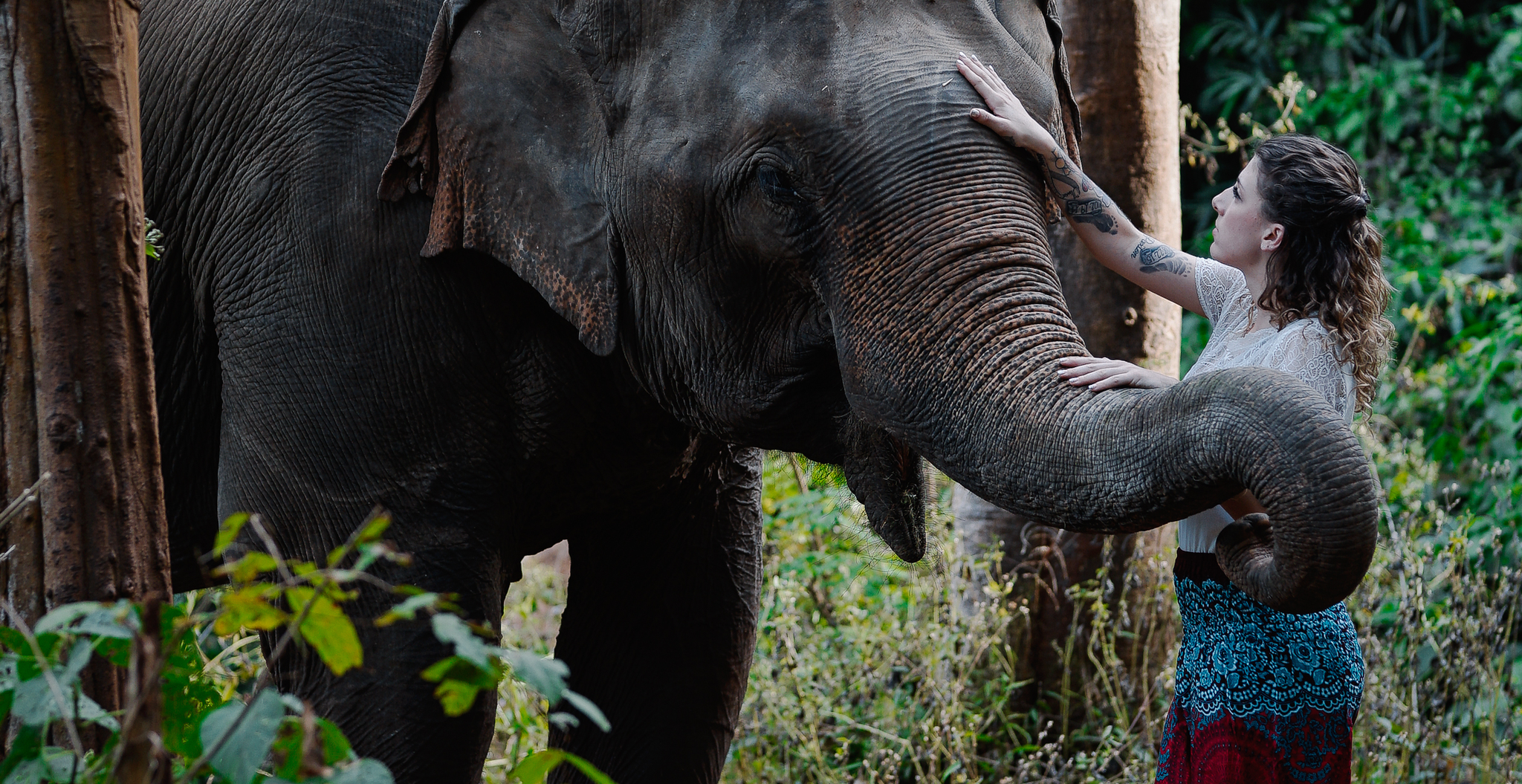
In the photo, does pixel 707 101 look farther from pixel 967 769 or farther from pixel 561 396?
pixel 967 769

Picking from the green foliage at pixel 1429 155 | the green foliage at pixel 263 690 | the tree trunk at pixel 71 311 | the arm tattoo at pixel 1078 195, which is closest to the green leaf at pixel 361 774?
the green foliage at pixel 263 690

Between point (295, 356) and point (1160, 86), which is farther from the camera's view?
point (1160, 86)

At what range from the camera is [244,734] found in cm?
129

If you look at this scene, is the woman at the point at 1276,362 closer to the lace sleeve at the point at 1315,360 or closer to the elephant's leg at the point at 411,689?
the lace sleeve at the point at 1315,360

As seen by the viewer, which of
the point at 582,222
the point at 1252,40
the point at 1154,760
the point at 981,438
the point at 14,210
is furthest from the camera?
the point at 1252,40

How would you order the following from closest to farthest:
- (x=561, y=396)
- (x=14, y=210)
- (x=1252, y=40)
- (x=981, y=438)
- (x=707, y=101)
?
1. (x=14, y=210)
2. (x=981, y=438)
3. (x=707, y=101)
4. (x=561, y=396)
5. (x=1252, y=40)

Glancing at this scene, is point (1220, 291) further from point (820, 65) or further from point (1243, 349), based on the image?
point (820, 65)

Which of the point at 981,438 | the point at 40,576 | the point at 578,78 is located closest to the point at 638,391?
the point at 578,78

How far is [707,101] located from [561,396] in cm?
68

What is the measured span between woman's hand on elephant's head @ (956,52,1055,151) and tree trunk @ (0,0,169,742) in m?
1.16

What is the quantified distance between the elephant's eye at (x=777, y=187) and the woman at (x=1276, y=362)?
1.48 feet

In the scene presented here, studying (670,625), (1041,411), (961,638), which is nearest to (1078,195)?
(1041,411)

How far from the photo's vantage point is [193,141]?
2.81 meters

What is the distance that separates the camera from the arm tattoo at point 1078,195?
226 centimetres
